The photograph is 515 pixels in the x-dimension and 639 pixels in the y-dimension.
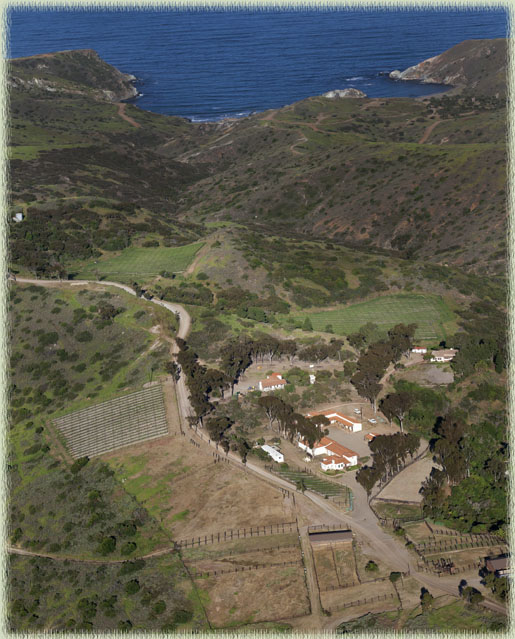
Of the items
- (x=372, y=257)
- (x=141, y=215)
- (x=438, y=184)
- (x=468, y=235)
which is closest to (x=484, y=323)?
(x=372, y=257)

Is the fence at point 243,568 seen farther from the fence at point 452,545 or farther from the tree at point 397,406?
the tree at point 397,406

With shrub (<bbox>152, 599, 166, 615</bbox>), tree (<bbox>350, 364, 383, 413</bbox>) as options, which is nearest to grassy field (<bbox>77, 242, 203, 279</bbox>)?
tree (<bbox>350, 364, 383, 413</bbox>)

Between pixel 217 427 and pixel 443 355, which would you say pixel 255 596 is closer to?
pixel 217 427

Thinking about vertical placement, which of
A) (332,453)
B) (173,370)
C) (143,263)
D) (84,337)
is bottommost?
(332,453)

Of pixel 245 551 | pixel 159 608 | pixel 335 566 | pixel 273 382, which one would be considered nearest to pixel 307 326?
pixel 273 382

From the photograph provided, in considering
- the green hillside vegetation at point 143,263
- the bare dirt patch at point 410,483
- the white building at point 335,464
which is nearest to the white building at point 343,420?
the white building at point 335,464

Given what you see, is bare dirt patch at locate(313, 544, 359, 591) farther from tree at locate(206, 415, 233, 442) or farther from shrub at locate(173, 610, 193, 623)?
tree at locate(206, 415, 233, 442)
